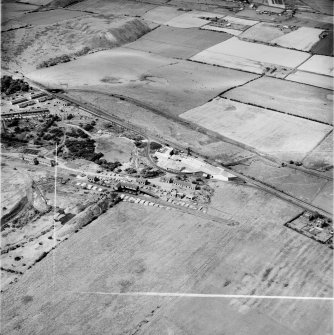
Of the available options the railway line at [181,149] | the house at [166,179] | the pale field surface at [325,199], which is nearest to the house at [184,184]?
the house at [166,179]

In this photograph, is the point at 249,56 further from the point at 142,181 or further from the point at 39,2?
the point at 39,2

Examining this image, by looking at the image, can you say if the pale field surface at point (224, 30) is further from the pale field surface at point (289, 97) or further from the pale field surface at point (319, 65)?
the pale field surface at point (289, 97)

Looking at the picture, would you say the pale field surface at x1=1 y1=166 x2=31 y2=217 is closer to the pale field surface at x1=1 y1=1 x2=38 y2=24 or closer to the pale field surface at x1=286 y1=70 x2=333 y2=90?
the pale field surface at x1=286 y1=70 x2=333 y2=90

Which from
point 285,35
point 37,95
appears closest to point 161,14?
point 285,35

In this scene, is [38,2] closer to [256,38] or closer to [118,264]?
[256,38]

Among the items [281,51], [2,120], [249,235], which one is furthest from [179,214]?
[281,51]

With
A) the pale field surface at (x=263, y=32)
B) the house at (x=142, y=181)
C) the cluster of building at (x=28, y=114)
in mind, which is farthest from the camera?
the pale field surface at (x=263, y=32)
